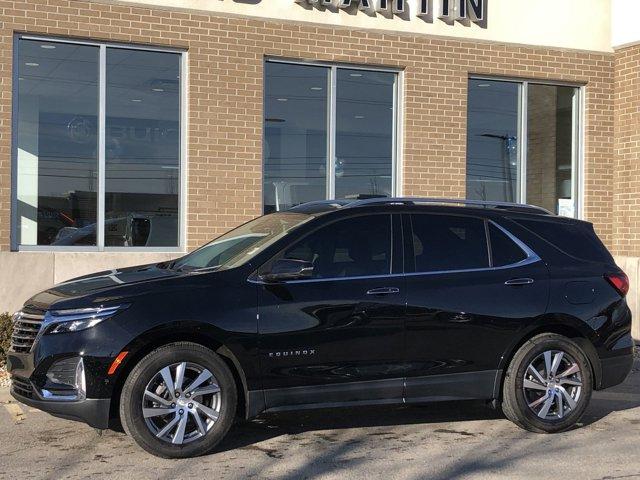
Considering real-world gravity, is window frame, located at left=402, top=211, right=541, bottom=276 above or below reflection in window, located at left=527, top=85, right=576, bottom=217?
below

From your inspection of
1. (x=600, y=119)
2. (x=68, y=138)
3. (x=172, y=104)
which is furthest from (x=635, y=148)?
(x=68, y=138)

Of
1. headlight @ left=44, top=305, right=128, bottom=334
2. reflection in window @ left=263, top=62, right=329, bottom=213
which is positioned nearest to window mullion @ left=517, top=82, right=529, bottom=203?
reflection in window @ left=263, top=62, right=329, bottom=213

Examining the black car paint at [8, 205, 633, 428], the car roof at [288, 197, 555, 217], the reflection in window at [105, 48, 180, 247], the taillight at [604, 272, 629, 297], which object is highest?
the reflection in window at [105, 48, 180, 247]

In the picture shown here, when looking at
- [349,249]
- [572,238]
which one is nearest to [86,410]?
[349,249]

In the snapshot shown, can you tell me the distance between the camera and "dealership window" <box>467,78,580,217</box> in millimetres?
13289

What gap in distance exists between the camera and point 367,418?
7715 mm

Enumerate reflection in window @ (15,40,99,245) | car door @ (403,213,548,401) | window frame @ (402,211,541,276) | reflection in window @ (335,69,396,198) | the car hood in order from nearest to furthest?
1. the car hood
2. car door @ (403,213,548,401)
3. window frame @ (402,211,541,276)
4. reflection in window @ (15,40,99,245)
5. reflection in window @ (335,69,396,198)

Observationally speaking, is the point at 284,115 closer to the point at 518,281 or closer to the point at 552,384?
the point at 518,281

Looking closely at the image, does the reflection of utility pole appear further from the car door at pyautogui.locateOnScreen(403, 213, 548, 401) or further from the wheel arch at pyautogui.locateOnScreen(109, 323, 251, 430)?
Result: the wheel arch at pyautogui.locateOnScreen(109, 323, 251, 430)

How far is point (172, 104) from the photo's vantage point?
11.6 metres

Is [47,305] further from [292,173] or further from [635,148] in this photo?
[635,148]

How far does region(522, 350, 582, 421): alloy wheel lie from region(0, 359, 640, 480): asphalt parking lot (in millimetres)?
216

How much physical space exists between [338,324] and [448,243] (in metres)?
1.20

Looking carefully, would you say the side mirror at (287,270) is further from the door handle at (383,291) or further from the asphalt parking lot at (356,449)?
the asphalt parking lot at (356,449)
